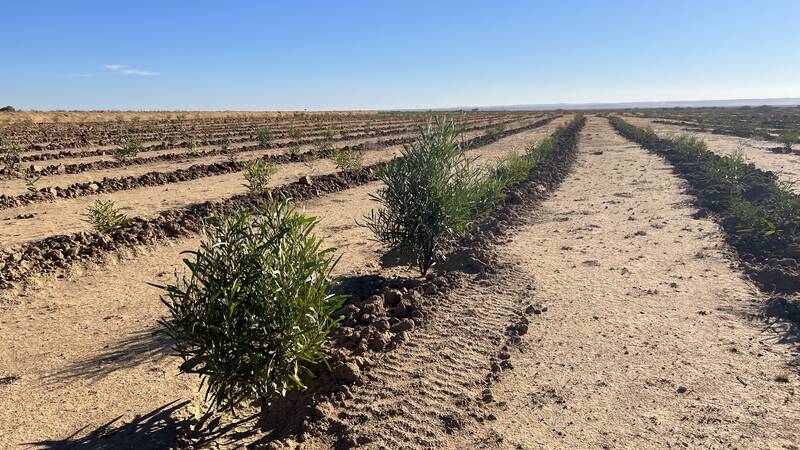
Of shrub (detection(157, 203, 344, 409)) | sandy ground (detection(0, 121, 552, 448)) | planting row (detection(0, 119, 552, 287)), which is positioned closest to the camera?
shrub (detection(157, 203, 344, 409))

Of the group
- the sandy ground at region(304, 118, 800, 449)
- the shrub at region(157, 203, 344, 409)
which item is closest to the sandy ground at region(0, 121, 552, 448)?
the shrub at region(157, 203, 344, 409)

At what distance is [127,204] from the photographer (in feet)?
37.1

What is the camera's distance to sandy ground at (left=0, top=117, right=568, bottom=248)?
29.4ft

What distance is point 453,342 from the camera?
16.4 feet

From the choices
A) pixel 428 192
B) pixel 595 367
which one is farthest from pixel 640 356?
pixel 428 192

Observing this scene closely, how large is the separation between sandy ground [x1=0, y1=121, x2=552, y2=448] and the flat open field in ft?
0.07

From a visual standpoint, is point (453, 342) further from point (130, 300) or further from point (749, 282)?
point (749, 282)

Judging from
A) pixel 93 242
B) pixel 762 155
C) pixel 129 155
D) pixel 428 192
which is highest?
pixel 428 192

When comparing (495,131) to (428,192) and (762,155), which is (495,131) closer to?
(762,155)

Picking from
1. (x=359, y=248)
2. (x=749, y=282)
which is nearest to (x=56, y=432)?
(x=359, y=248)

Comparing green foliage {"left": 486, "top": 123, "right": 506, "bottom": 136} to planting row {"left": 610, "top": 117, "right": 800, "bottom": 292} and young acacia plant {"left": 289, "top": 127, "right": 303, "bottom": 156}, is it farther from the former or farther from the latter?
planting row {"left": 610, "top": 117, "right": 800, "bottom": 292}

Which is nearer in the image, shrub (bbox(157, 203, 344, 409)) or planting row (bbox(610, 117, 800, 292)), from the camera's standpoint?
shrub (bbox(157, 203, 344, 409))

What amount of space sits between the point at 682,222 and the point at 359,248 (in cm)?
625

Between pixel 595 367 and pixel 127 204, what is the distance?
1034 centimetres
